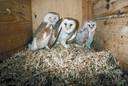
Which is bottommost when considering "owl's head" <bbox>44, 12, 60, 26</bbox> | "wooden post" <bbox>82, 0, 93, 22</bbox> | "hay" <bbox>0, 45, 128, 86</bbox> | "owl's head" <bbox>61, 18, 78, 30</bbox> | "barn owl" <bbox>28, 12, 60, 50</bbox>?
"hay" <bbox>0, 45, 128, 86</bbox>

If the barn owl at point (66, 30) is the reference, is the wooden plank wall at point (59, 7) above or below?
above

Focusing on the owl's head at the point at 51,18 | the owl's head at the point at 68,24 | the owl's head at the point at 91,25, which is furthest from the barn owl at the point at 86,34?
the owl's head at the point at 51,18

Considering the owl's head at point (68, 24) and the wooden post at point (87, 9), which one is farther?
the wooden post at point (87, 9)

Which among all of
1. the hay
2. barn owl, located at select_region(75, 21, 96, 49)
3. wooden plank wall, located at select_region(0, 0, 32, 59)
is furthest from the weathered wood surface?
wooden plank wall, located at select_region(0, 0, 32, 59)

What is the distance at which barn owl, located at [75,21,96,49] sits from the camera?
2.10 metres

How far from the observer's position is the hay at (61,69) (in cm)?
149

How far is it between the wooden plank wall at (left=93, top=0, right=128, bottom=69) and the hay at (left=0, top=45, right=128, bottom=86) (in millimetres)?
91

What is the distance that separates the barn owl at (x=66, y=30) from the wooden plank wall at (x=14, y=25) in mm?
340

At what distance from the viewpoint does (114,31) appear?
174 centimetres

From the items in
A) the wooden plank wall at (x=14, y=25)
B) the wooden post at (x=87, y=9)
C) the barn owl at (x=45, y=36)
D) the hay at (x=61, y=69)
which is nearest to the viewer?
the hay at (x=61, y=69)

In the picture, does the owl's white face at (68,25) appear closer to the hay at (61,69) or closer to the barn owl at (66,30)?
the barn owl at (66,30)

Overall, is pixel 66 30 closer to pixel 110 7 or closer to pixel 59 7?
pixel 59 7

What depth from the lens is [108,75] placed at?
1.61 m

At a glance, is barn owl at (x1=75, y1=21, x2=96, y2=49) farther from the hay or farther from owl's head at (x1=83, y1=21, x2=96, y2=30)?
the hay
